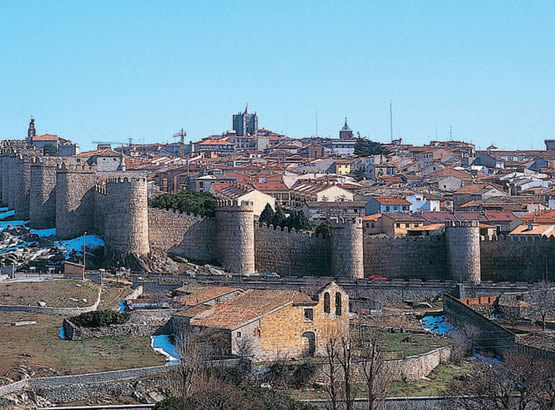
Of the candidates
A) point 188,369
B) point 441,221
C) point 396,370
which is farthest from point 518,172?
point 188,369

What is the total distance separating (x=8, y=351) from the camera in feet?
108

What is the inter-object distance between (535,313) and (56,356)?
19.8 m

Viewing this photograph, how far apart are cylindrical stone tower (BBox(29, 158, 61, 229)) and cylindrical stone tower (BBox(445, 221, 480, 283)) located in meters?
19.5

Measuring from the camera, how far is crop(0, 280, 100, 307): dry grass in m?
40.8

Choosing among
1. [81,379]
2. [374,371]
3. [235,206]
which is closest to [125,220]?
[235,206]

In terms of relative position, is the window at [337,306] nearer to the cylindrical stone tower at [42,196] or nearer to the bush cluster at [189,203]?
the bush cluster at [189,203]

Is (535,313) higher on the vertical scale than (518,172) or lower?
lower

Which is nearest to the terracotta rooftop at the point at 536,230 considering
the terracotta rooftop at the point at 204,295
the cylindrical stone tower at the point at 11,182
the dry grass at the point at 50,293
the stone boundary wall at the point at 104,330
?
the terracotta rooftop at the point at 204,295

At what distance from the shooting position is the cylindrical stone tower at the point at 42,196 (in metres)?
53.3

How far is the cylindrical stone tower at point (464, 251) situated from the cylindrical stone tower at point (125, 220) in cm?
1441

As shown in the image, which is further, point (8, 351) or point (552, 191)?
point (552, 191)

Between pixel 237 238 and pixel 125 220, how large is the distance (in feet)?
17.9

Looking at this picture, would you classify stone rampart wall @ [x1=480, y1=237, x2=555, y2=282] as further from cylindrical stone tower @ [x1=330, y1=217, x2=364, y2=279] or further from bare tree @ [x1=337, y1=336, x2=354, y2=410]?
bare tree @ [x1=337, y1=336, x2=354, y2=410]

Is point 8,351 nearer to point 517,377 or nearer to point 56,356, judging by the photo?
point 56,356
